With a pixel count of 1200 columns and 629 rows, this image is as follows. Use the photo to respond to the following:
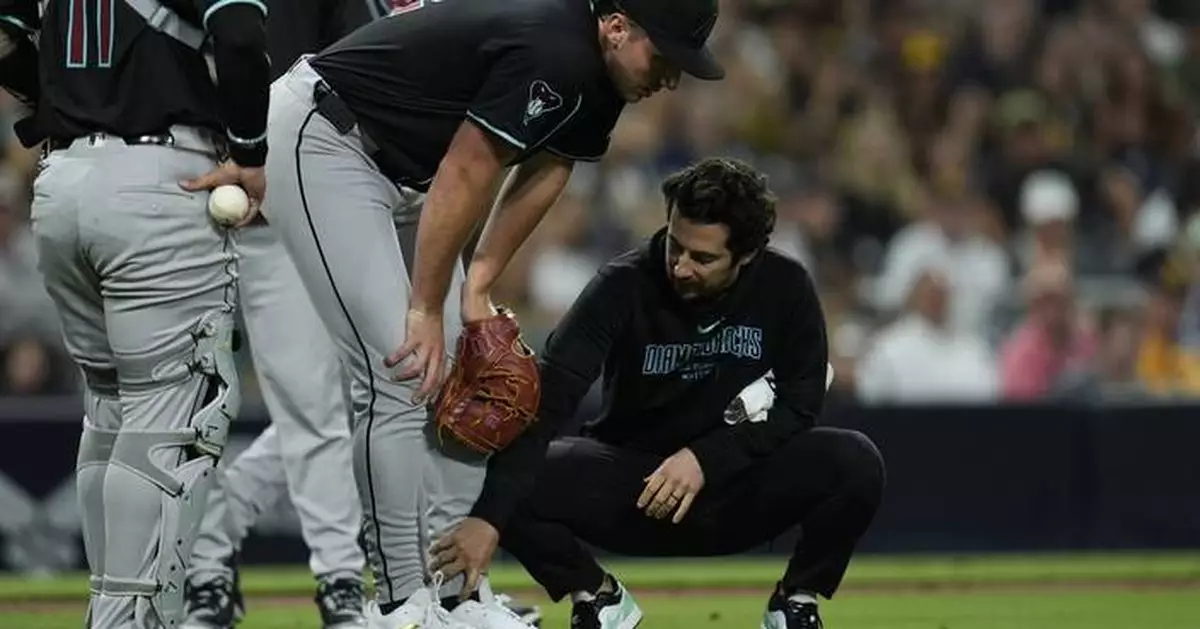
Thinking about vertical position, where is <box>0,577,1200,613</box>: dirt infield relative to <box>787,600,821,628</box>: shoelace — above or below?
below

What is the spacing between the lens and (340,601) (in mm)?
6473

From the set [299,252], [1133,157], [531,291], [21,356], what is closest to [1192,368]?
[1133,157]

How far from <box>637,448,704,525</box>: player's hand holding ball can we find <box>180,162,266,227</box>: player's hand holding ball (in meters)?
1.33

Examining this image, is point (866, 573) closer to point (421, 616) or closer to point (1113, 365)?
point (1113, 365)

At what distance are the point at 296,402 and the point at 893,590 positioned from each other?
3128 millimetres

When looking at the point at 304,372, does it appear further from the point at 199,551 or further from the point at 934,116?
the point at 934,116

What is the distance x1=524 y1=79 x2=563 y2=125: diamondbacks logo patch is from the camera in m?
5.14

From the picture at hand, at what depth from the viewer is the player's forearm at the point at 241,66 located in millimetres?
5223

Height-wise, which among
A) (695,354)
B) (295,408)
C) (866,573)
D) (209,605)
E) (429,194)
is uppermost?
(429,194)

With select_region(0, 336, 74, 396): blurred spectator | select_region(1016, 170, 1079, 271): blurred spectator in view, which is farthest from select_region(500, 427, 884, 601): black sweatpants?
select_region(1016, 170, 1079, 271): blurred spectator

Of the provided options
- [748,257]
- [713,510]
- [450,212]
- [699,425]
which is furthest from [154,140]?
[713,510]

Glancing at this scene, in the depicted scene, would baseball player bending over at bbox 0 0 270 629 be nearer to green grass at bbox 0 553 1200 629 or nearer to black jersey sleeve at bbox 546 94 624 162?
black jersey sleeve at bbox 546 94 624 162

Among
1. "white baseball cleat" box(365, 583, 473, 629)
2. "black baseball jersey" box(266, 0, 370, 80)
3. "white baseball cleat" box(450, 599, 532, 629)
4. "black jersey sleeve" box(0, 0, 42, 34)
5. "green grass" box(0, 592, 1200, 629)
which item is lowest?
"green grass" box(0, 592, 1200, 629)

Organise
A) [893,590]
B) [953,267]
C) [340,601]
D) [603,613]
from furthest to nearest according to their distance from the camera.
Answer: [953,267] < [893,590] < [340,601] < [603,613]
